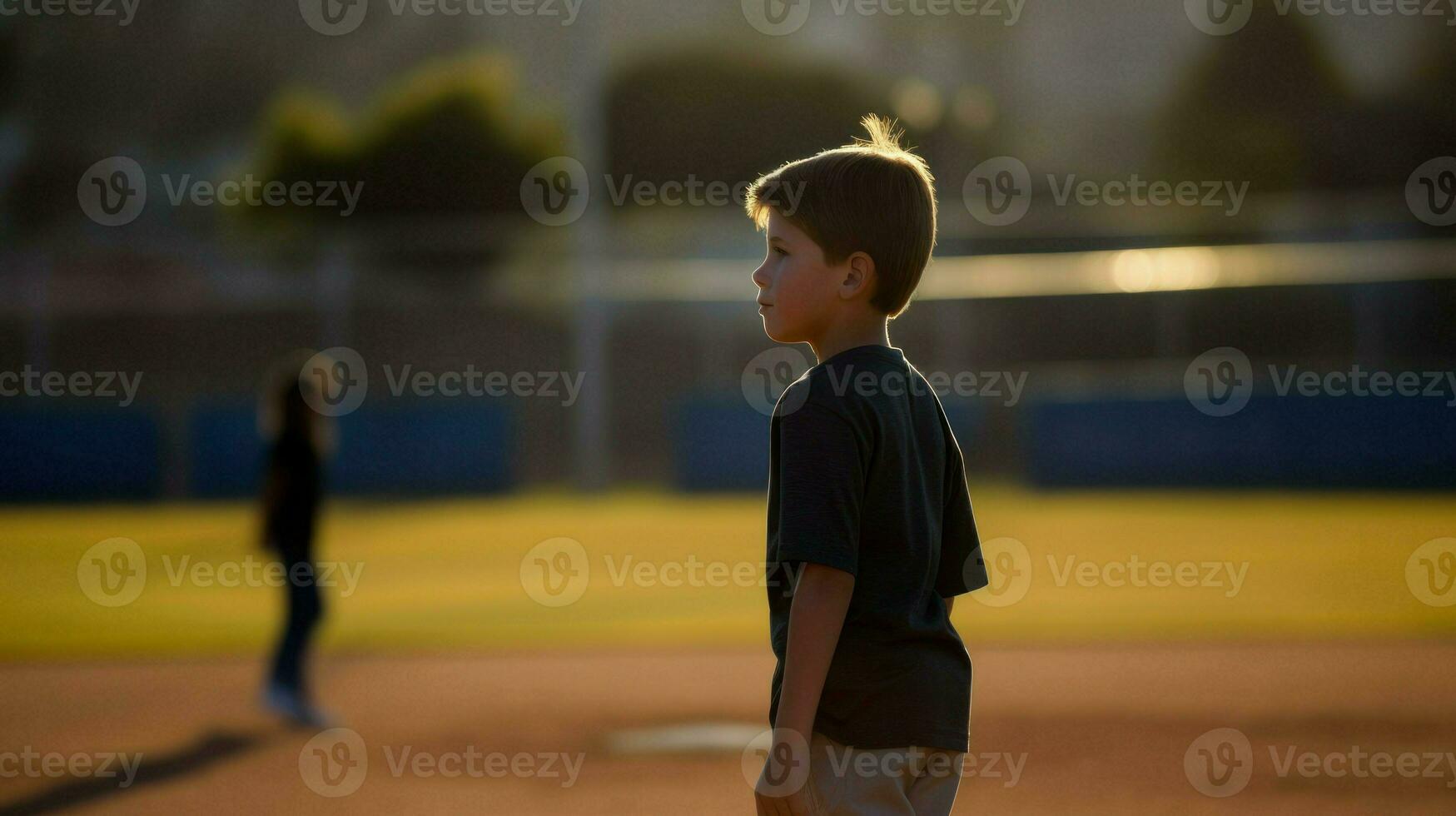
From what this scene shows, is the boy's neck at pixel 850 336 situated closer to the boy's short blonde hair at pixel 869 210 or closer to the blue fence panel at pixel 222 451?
the boy's short blonde hair at pixel 869 210

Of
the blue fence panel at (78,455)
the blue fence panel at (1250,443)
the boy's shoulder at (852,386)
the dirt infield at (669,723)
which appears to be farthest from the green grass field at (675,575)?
the boy's shoulder at (852,386)

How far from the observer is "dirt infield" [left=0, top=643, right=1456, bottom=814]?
573 centimetres

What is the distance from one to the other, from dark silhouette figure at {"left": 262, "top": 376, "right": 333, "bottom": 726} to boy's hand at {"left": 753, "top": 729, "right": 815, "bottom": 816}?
18.1 feet

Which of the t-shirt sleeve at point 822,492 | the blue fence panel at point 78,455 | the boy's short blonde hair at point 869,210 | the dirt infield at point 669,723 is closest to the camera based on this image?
the t-shirt sleeve at point 822,492

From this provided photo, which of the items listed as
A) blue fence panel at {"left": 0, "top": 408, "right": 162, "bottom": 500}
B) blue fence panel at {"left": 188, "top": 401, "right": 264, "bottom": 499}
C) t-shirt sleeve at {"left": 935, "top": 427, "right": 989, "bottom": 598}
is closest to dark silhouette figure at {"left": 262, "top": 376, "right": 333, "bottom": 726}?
t-shirt sleeve at {"left": 935, "top": 427, "right": 989, "bottom": 598}

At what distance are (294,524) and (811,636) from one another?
578 cm

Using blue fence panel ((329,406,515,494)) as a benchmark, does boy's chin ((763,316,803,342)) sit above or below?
above

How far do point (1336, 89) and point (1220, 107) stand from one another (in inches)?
A: 132

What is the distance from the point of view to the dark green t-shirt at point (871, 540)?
2.29 m

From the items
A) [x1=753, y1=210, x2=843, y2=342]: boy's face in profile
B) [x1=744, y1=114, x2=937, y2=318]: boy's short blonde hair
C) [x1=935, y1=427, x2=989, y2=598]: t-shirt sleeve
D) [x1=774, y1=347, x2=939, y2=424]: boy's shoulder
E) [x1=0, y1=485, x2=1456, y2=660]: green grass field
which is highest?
[x1=744, y1=114, x2=937, y2=318]: boy's short blonde hair

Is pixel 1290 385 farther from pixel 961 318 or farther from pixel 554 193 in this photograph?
pixel 554 193

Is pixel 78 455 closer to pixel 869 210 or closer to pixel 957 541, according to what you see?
pixel 957 541

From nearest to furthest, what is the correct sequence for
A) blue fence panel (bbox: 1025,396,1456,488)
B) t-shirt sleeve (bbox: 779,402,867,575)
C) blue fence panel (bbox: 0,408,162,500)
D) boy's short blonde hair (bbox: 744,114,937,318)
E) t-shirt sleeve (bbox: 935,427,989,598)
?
t-shirt sleeve (bbox: 779,402,867,575), boy's short blonde hair (bbox: 744,114,937,318), t-shirt sleeve (bbox: 935,427,989,598), blue fence panel (bbox: 1025,396,1456,488), blue fence panel (bbox: 0,408,162,500)

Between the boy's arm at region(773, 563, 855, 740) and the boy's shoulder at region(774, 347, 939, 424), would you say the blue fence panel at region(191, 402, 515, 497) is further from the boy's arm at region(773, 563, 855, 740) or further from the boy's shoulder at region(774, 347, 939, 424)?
the boy's arm at region(773, 563, 855, 740)
